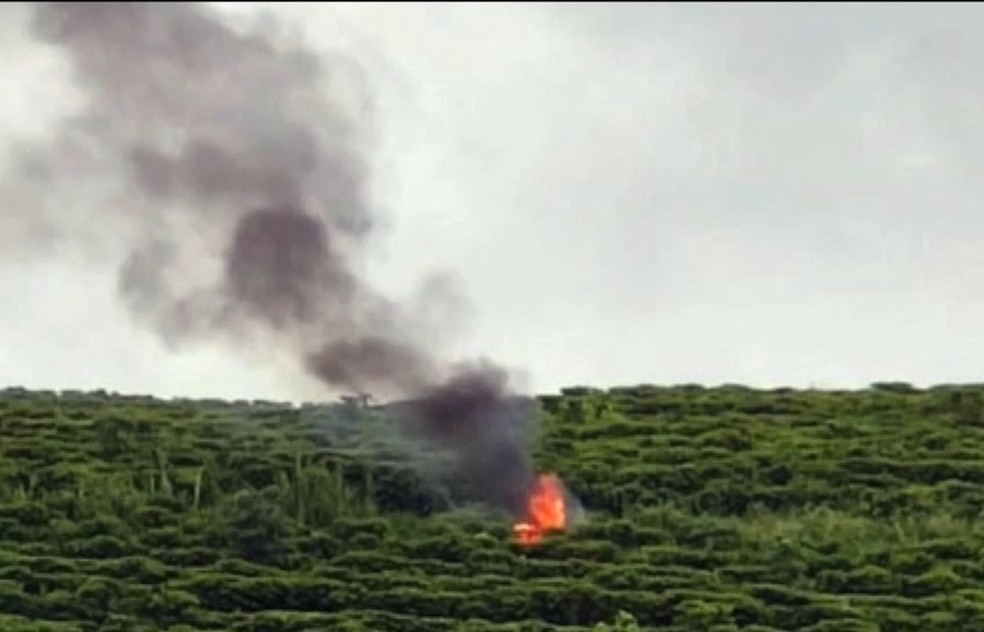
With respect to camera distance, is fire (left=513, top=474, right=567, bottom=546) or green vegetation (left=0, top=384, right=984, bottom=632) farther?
fire (left=513, top=474, right=567, bottom=546)

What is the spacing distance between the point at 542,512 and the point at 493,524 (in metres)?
1.72

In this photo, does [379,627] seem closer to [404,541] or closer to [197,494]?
[404,541]

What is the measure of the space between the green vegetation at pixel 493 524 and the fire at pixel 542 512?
70 cm

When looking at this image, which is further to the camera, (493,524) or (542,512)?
(542,512)

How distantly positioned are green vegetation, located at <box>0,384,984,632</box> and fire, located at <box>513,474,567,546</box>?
70 centimetres

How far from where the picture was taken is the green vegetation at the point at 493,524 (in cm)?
7231

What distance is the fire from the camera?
258 ft

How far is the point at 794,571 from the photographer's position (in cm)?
7538

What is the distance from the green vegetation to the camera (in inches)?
2847

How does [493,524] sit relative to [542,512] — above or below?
below

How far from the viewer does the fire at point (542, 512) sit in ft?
258

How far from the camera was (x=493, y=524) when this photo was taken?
8006 cm

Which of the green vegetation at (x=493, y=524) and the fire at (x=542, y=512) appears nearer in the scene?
the green vegetation at (x=493, y=524)

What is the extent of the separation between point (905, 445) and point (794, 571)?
49.6 feet
